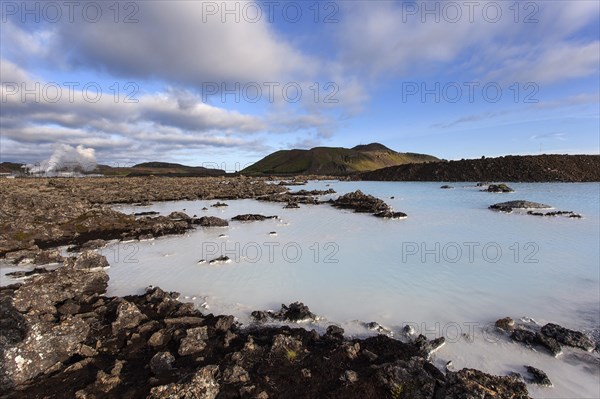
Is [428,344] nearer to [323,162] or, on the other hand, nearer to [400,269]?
[400,269]

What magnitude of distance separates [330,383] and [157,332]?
3.31 metres

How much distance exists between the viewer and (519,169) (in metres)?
56.4

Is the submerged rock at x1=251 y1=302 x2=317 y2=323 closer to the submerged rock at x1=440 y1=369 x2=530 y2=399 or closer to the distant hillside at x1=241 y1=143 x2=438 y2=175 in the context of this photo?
the submerged rock at x1=440 y1=369 x2=530 y2=399

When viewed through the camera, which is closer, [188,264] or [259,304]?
[259,304]

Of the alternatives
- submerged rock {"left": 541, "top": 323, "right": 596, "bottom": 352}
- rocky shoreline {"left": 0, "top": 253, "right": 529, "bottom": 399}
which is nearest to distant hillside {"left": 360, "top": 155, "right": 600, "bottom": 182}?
submerged rock {"left": 541, "top": 323, "right": 596, "bottom": 352}

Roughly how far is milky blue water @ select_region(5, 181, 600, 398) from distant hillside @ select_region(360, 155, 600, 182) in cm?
4466

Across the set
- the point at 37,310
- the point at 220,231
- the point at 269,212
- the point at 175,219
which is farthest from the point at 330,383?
the point at 269,212

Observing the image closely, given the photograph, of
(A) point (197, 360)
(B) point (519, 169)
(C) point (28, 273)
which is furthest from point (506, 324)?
(B) point (519, 169)

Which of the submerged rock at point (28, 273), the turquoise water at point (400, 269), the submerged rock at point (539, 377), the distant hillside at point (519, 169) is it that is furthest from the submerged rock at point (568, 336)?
the distant hillside at point (519, 169)

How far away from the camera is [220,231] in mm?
16672

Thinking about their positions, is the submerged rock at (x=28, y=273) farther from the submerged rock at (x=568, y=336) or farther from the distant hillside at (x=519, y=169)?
the distant hillside at (x=519, y=169)

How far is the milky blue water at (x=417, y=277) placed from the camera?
19.6ft

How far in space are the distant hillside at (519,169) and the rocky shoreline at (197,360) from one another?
60.5 meters

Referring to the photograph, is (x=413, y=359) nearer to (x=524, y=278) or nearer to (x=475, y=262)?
(x=524, y=278)
